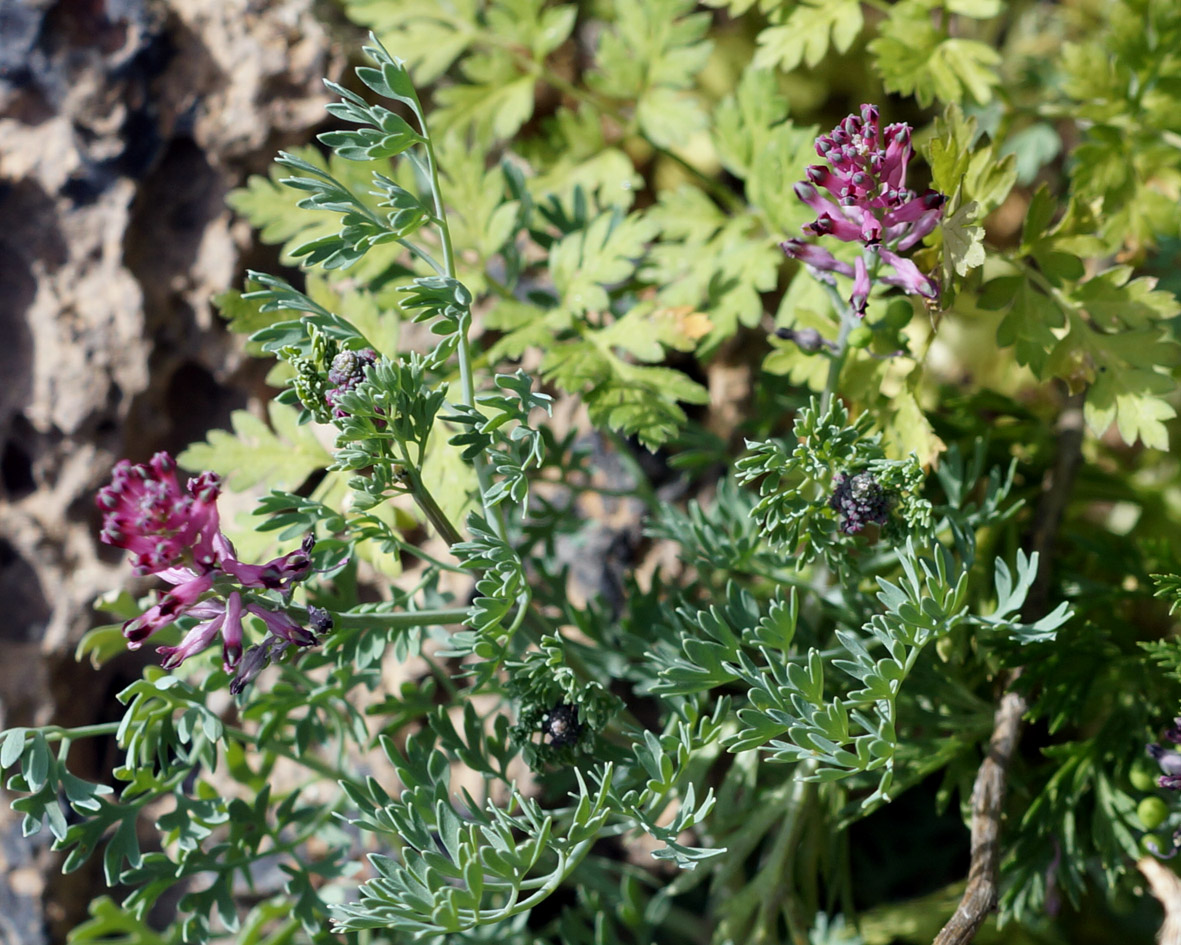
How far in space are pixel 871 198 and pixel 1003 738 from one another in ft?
2.20

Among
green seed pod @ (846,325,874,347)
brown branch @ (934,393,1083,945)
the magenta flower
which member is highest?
the magenta flower

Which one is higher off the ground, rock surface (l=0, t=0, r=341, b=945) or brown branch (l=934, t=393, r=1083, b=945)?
rock surface (l=0, t=0, r=341, b=945)

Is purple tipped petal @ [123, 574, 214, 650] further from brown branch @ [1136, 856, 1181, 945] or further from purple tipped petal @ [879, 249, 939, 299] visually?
brown branch @ [1136, 856, 1181, 945]

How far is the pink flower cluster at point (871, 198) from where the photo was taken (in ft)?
3.02

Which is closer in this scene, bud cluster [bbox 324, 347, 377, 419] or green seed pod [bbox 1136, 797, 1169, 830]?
bud cluster [bbox 324, 347, 377, 419]

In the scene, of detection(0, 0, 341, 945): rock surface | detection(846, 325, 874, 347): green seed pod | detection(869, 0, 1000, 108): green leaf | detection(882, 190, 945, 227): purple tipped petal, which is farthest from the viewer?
detection(0, 0, 341, 945): rock surface

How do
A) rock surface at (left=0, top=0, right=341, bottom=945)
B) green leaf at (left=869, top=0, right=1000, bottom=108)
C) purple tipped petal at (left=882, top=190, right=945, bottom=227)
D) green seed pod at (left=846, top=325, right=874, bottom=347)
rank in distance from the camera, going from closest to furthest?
purple tipped petal at (left=882, top=190, right=945, bottom=227) → green seed pod at (left=846, top=325, right=874, bottom=347) → green leaf at (left=869, top=0, right=1000, bottom=108) → rock surface at (left=0, top=0, right=341, bottom=945)

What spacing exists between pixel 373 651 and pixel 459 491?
222 mm

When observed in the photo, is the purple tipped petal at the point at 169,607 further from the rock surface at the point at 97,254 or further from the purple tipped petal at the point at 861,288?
the rock surface at the point at 97,254

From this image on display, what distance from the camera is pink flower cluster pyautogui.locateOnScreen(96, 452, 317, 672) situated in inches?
32.5

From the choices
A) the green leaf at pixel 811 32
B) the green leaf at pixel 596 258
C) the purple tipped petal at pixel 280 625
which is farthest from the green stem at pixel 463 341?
the green leaf at pixel 811 32

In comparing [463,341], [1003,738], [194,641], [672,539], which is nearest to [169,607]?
[194,641]

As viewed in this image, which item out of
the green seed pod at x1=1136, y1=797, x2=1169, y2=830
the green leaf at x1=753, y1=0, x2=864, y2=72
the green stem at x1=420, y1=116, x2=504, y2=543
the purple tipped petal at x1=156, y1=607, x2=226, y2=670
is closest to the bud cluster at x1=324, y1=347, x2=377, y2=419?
the green stem at x1=420, y1=116, x2=504, y2=543

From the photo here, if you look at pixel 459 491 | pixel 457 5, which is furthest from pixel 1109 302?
pixel 457 5
